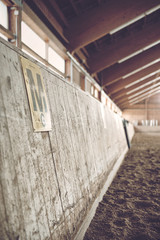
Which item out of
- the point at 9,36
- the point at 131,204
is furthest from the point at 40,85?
the point at 9,36

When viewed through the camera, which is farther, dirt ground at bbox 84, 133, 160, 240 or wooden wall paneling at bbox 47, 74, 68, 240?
dirt ground at bbox 84, 133, 160, 240

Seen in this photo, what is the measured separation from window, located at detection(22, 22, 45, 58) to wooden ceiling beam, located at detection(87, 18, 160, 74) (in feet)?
12.5

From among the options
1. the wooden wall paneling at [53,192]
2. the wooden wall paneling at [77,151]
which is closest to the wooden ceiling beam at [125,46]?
the wooden wall paneling at [77,151]

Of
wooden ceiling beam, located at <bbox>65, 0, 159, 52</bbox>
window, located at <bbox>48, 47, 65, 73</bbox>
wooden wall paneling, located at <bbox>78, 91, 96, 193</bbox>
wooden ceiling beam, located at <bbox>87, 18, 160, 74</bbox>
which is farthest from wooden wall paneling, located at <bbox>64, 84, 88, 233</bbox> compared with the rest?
wooden ceiling beam, located at <bbox>87, 18, 160, 74</bbox>

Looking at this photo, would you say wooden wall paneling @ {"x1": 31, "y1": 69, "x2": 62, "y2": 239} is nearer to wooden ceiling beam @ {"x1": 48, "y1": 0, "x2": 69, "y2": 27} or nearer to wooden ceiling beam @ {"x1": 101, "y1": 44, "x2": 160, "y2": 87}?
wooden ceiling beam @ {"x1": 48, "y1": 0, "x2": 69, "y2": 27}

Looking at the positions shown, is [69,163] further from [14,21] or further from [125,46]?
[125,46]

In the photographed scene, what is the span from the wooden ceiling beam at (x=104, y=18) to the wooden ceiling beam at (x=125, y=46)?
2035 mm

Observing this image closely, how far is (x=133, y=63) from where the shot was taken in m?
9.16

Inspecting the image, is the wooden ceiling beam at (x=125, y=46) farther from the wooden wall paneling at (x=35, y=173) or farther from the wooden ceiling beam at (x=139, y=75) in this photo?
the wooden wall paneling at (x=35, y=173)

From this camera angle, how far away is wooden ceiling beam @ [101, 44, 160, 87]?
8945mm

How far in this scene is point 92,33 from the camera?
509 cm

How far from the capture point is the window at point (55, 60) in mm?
4293

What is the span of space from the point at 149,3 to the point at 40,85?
5.07 meters

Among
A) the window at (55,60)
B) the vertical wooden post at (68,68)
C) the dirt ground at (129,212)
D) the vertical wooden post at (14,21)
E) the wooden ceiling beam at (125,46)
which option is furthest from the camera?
the wooden ceiling beam at (125,46)
